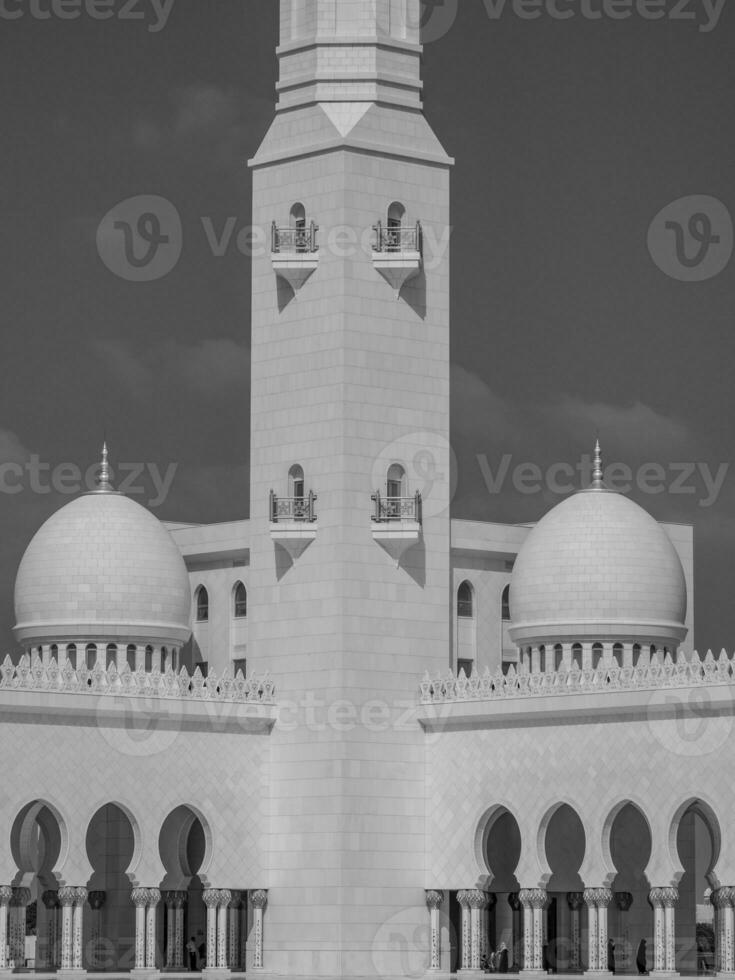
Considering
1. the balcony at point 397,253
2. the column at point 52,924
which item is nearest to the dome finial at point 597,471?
the balcony at point 397,253

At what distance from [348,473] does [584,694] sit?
793 cm

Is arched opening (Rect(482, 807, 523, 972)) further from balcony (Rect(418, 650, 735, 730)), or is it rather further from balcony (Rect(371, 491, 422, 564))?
balcony (Rect(371, 491, 422, 564))

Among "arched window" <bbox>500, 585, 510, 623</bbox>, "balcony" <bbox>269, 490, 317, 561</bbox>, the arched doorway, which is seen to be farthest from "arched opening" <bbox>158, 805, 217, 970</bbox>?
"arched window" <bbox>500, 585, 510, 623</bbox>

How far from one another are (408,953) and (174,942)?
6.16 meters

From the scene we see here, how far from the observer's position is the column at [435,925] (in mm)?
60469

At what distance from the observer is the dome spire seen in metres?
67.4

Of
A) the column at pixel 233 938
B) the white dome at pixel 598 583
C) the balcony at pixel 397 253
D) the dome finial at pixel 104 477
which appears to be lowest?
the column at pixel 233 938

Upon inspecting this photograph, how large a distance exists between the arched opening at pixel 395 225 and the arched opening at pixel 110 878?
16080 mm

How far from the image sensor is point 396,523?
61.1 meters

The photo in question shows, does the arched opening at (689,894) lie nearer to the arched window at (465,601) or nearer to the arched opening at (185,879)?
the arched window at (465,601)

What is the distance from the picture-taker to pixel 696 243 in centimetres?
5866

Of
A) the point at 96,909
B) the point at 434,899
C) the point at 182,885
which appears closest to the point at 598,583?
the point at 434,899

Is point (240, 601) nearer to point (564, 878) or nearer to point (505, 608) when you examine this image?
point (505, 608)

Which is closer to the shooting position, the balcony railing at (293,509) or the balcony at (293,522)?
the balcony at (293,522)
